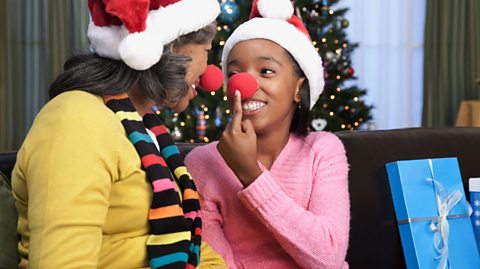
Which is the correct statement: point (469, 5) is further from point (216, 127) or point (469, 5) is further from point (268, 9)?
point (268, 9)

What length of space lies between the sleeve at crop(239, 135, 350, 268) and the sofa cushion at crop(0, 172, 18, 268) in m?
0.50

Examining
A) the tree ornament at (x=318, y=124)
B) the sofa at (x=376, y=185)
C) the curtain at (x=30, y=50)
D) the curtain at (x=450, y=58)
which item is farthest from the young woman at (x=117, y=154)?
the curtain at (x=450, y=58)

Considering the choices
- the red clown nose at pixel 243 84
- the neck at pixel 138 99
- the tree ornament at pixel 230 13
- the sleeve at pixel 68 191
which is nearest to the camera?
the sleeve at pixel 68 191

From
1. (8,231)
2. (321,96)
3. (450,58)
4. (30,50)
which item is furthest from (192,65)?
(450,58)

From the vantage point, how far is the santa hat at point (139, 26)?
1211 millimetres

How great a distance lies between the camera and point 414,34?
529 centimetres

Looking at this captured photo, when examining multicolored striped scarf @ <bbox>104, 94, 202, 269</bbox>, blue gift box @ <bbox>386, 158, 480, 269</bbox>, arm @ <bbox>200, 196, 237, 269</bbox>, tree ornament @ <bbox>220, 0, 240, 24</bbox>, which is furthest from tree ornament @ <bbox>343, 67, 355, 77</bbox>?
multicolored striped scarf @ <bbox>104, 94, 202, 269</bbox>

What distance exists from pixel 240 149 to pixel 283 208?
168 millimetres

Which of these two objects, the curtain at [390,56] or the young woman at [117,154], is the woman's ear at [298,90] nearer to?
the young woman at [117,154]

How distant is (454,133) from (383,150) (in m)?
0.30

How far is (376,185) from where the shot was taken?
194cm

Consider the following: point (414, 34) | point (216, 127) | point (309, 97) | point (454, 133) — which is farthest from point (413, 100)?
point (309, 97)

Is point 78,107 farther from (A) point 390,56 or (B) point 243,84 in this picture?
(A) point 390,56

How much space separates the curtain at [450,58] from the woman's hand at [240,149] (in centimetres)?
400
